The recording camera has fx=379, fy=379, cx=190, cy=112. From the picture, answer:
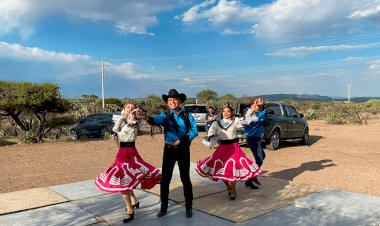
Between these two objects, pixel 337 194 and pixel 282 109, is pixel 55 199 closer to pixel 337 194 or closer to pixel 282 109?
pixel 337 194

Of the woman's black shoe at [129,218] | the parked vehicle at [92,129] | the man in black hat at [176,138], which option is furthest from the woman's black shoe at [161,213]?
the parked vehicle at [92,129]

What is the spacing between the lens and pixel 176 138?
543 cm

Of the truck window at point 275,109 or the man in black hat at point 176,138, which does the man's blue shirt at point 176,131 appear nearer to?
the man in black hat at point 176,138

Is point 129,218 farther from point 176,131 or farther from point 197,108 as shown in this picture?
point 197,108

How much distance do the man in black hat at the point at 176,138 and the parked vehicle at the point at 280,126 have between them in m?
7.67

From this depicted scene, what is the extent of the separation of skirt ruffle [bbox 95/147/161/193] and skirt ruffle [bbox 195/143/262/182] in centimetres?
114

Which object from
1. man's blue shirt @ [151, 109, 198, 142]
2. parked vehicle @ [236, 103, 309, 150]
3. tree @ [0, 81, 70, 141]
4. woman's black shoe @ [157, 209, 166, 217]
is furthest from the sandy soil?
man's blue shirt @ [151, 109, 198, 142]

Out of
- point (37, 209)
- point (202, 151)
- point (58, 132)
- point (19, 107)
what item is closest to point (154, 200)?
point (37, 209)

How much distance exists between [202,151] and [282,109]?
3.69 m

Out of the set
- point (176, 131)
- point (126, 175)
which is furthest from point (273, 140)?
point (126, 175)

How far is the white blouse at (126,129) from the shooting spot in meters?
5.52

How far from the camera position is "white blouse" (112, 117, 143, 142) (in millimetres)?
5523

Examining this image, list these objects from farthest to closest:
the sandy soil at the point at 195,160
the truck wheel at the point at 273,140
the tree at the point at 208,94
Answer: the tree at the point at 208,94
the truck wheel at the point at 273,140
the sandy soil at the point at 195,160

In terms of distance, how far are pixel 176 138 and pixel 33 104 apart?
37.7ft
